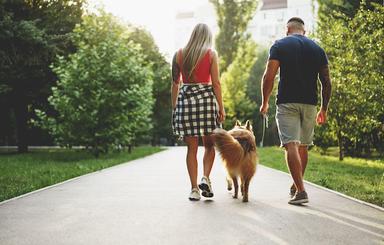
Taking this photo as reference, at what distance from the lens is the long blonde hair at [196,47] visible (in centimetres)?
641

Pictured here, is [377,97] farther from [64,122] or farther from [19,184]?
[64,122]

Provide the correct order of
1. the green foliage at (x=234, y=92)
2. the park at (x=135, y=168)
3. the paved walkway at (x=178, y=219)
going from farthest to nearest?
the green foliage at (x=234, y=92)
the park at (x=135, y=168)
the paved walkway at (x=178, y=219)

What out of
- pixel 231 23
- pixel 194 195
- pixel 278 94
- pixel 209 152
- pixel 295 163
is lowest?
pixel 194 195

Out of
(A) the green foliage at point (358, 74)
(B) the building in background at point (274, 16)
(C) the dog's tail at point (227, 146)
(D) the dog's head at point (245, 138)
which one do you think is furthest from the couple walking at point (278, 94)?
(B) the building in background at point (274, 16)

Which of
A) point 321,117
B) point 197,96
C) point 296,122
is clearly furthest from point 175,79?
point 321,117

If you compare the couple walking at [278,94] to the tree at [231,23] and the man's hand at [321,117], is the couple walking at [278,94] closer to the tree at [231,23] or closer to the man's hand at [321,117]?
the man's hand at [321,117]

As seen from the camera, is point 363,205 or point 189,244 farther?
point 363,205

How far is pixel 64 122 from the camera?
1847 cm

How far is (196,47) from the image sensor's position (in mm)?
6438

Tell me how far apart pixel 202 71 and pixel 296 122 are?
139cm

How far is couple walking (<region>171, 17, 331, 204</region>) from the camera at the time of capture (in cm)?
618

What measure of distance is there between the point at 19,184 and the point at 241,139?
443cm

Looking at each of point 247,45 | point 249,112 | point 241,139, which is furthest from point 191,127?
point 247,45

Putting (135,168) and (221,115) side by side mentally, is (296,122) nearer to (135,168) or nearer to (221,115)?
(221,115)
